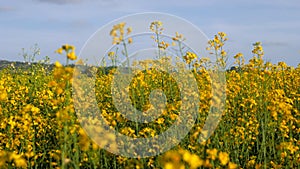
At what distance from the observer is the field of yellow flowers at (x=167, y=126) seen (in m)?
3.15

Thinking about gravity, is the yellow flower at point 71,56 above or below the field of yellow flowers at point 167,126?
above

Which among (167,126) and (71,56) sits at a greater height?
(71,56)

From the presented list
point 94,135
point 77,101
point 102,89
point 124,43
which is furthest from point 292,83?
point 94,135

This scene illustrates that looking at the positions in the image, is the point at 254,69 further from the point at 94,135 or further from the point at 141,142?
the point at 94,135

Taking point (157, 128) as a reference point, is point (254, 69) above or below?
above

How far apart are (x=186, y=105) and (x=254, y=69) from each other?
256 cm

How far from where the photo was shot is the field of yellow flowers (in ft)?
10.3

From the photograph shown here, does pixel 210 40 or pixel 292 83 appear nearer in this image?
pixel 210 40

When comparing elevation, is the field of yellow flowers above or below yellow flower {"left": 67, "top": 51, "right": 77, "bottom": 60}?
below

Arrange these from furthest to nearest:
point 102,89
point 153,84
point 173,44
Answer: point 102,89 → point 153,84 → point 173,44

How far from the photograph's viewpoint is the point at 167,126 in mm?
4914

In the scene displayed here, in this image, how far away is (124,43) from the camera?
163 inches

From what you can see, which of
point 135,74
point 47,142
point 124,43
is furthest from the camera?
point 135,74

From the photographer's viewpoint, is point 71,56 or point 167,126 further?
point 167,126
